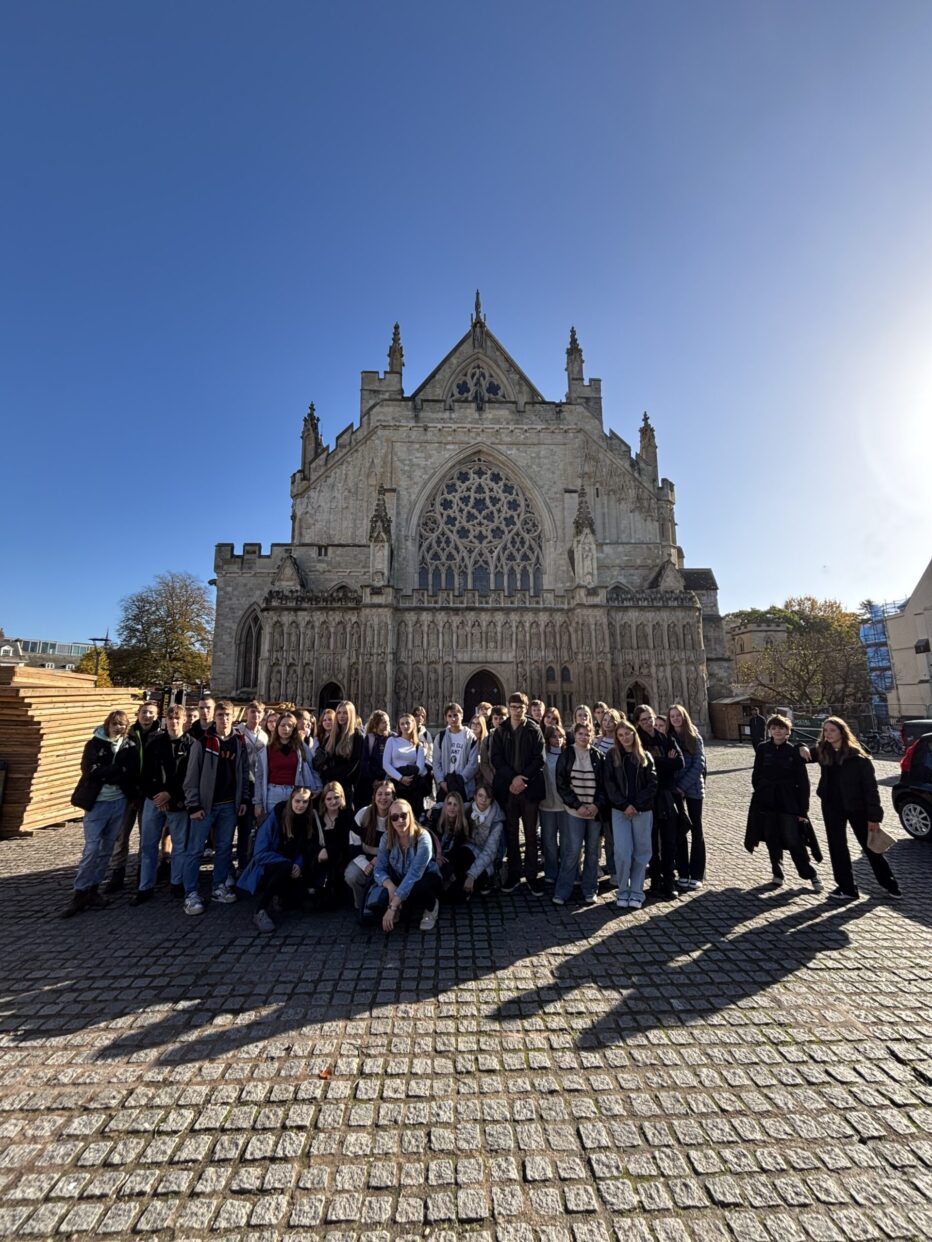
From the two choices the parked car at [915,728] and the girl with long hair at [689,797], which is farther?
the parked car at [915,728]

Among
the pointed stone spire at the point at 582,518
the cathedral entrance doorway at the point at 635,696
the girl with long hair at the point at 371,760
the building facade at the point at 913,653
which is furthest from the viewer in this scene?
the pointed stone spire at the point at 582,518

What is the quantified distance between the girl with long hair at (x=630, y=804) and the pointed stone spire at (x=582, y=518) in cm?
1773

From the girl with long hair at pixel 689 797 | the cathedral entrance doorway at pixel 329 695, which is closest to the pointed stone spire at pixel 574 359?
the cathedral entrance doorway at pixel 329 695

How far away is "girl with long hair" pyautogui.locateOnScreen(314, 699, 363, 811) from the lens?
5.71 m

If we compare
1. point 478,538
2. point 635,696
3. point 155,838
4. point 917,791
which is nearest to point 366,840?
point 155,838

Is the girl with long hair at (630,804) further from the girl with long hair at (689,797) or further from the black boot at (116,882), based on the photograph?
the black boot at (116,882)

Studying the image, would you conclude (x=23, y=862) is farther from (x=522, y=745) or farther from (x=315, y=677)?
(x=315, y=677)

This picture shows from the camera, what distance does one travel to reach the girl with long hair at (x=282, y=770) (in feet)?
18.6

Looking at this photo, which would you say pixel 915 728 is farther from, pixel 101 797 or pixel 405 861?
pixel 101 797

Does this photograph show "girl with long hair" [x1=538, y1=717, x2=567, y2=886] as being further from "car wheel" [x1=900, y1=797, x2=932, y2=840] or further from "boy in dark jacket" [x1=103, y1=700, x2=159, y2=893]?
"car wheel" [x1=900, y1=797, x2=932, y2=840]

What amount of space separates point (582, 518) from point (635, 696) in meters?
7.85

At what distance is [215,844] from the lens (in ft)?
18.1

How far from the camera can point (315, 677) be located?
799 inches

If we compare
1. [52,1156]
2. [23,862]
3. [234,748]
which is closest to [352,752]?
[234,748]
